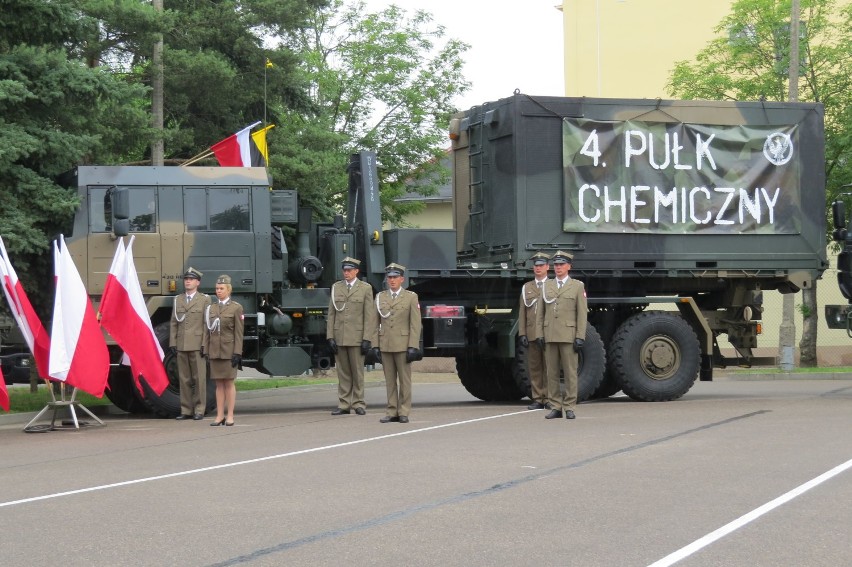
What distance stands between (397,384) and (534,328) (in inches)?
72.4

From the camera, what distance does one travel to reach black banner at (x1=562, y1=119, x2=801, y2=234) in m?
17.8

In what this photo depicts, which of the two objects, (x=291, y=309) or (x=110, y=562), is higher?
(x=291, y=309)

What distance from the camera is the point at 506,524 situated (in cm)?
798

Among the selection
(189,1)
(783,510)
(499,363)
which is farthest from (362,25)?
(783,510)

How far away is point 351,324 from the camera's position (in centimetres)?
1628

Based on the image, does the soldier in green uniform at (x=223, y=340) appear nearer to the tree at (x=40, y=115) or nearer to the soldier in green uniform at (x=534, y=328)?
the tree at (x=40, y=115)

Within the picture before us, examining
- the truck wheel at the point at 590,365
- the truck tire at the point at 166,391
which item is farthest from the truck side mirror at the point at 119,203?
the truck wheel at the point at 590,365

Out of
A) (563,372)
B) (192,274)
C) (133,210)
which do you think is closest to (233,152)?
(133,210)

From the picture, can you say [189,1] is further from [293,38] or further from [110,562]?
[110,562]

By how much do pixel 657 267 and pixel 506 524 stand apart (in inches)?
414

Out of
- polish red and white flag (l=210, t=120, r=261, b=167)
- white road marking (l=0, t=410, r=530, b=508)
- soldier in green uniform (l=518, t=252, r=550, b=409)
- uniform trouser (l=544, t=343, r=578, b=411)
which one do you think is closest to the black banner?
soldier in green uniform (l=518, t=252, r=550, b=409)

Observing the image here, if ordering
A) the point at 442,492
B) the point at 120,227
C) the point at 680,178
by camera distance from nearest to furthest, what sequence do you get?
the point at 442,492, the point at 120,227, the point at 680,178

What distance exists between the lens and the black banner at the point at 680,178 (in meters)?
17.8

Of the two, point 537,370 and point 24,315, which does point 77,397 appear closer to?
point 24,315
